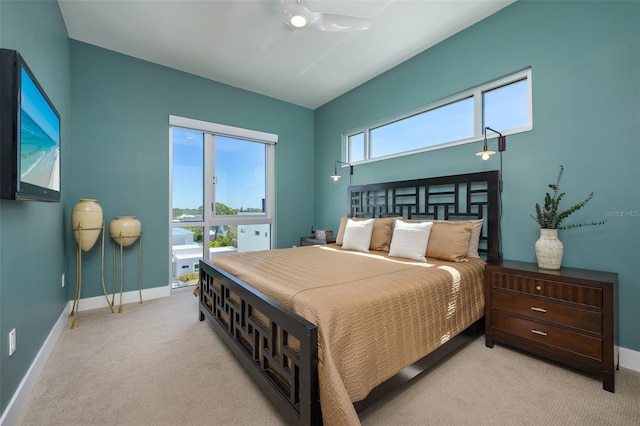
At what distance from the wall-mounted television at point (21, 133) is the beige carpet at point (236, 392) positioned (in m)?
1.21

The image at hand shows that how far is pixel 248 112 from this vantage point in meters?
4.29

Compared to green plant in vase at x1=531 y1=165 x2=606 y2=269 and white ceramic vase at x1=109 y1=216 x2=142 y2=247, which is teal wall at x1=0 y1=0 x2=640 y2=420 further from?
white ceramic vase at x1=109 y1=216 x2=142 y2=247

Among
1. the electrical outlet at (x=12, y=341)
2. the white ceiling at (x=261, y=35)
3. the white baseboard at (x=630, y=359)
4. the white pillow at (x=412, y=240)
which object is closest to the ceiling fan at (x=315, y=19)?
the white ceiling at (x=261, y=35)

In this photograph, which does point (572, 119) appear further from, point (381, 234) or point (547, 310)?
point (381, 234)

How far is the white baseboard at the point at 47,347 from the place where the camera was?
4.59 ft

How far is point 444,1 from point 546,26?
889mm

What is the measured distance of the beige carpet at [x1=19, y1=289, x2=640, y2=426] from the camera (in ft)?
4.74

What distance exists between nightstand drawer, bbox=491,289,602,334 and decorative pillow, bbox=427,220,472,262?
0.43 meters

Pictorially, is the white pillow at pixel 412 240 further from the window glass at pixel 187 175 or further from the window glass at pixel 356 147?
the window glass at pixel 187 175

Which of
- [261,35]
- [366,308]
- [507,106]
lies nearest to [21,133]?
[366,308]

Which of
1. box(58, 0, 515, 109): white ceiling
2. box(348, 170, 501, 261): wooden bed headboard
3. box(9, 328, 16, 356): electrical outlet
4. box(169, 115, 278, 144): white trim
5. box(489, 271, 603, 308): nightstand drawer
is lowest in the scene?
box(9, 328, 16, 356): electrical outlet

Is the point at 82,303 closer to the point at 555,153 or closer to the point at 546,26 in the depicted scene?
the point at 555,153

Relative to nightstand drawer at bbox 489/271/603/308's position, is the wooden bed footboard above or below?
below

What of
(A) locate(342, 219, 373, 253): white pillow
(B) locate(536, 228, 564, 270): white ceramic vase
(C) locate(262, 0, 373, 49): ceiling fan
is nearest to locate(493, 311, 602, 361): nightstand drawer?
(B) locate(536, 228, 564, 270): white ceramic vase
